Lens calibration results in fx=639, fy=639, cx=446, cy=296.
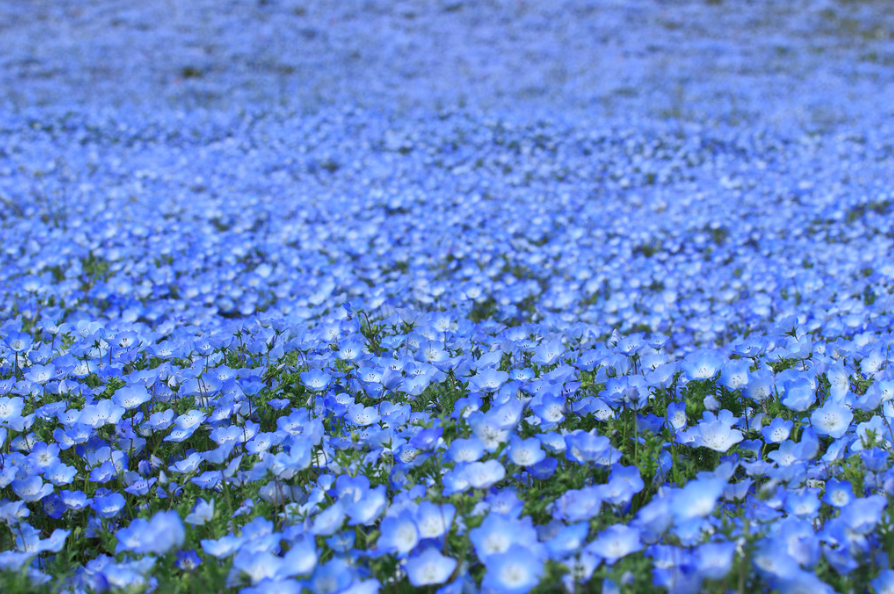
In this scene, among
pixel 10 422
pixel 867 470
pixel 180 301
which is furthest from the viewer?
pixel 180 301

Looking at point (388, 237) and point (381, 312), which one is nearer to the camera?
point (381, 312)

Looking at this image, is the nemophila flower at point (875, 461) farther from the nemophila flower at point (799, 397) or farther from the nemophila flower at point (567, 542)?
the nemophila flower at point (567, 542)

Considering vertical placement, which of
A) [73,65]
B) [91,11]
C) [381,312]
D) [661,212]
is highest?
[91,11]

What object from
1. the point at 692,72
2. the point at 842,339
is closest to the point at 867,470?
the point at 842,339

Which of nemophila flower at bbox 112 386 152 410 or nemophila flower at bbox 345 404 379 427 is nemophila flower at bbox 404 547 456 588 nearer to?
nemophila flower at bbox 345 404 379 427

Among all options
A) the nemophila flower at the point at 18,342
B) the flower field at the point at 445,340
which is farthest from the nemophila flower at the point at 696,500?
the nemophila flower at the point at 18,342

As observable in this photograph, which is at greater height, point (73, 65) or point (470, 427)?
point (73, 65)

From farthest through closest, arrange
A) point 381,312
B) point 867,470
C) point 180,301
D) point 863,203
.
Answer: point 863,203
point 180,301
point 381,312
point 867,470

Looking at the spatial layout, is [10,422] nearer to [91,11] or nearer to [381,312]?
[381,312]
